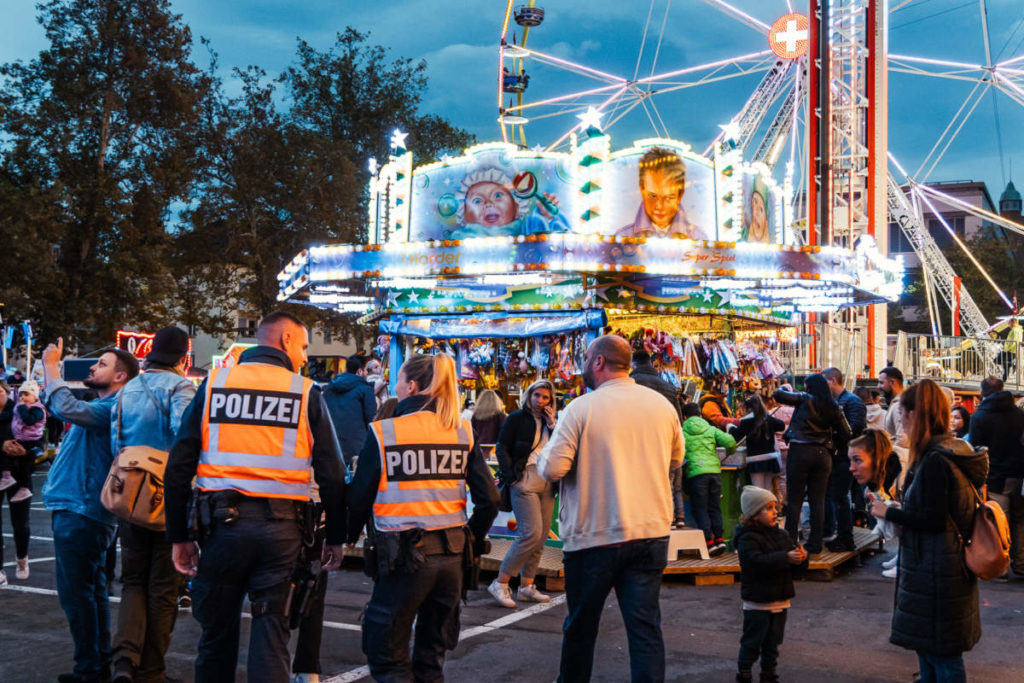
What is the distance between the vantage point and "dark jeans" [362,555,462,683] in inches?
171

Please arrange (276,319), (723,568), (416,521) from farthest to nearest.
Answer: (723,568) < (276,319) < (416,521)

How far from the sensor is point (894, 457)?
10078mm

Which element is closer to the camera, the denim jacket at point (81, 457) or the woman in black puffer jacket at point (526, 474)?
the denim jacket at point (81, 457)

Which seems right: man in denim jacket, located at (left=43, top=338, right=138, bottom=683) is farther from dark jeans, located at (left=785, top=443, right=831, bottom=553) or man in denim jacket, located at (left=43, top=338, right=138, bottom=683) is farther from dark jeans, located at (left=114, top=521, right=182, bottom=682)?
dark jeans, located at (left=785, top=443, right=831, bottom=553)

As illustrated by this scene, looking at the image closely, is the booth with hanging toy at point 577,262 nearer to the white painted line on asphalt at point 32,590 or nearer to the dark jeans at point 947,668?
the white painted line on asphalt at point 32,590

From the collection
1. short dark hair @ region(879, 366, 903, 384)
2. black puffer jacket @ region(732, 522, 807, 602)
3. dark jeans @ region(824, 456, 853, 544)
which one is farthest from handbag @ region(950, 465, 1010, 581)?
short dark hair @ region(879, 366, 903, 384)

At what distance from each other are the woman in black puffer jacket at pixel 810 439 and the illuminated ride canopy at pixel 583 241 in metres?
3.56

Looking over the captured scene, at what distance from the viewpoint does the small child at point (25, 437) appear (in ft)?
28.7

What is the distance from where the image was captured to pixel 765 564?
550 centimetres

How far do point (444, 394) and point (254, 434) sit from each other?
90 centimetres

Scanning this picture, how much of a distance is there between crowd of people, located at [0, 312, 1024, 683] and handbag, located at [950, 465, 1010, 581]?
0.05 metres

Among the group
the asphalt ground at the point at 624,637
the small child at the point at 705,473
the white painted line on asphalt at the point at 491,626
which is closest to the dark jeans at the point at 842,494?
the asphalt ground at the point at 624,637

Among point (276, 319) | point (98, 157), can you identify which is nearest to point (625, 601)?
point (276, 319)

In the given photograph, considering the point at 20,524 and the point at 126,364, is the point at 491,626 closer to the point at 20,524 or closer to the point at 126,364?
the point at 126,364
